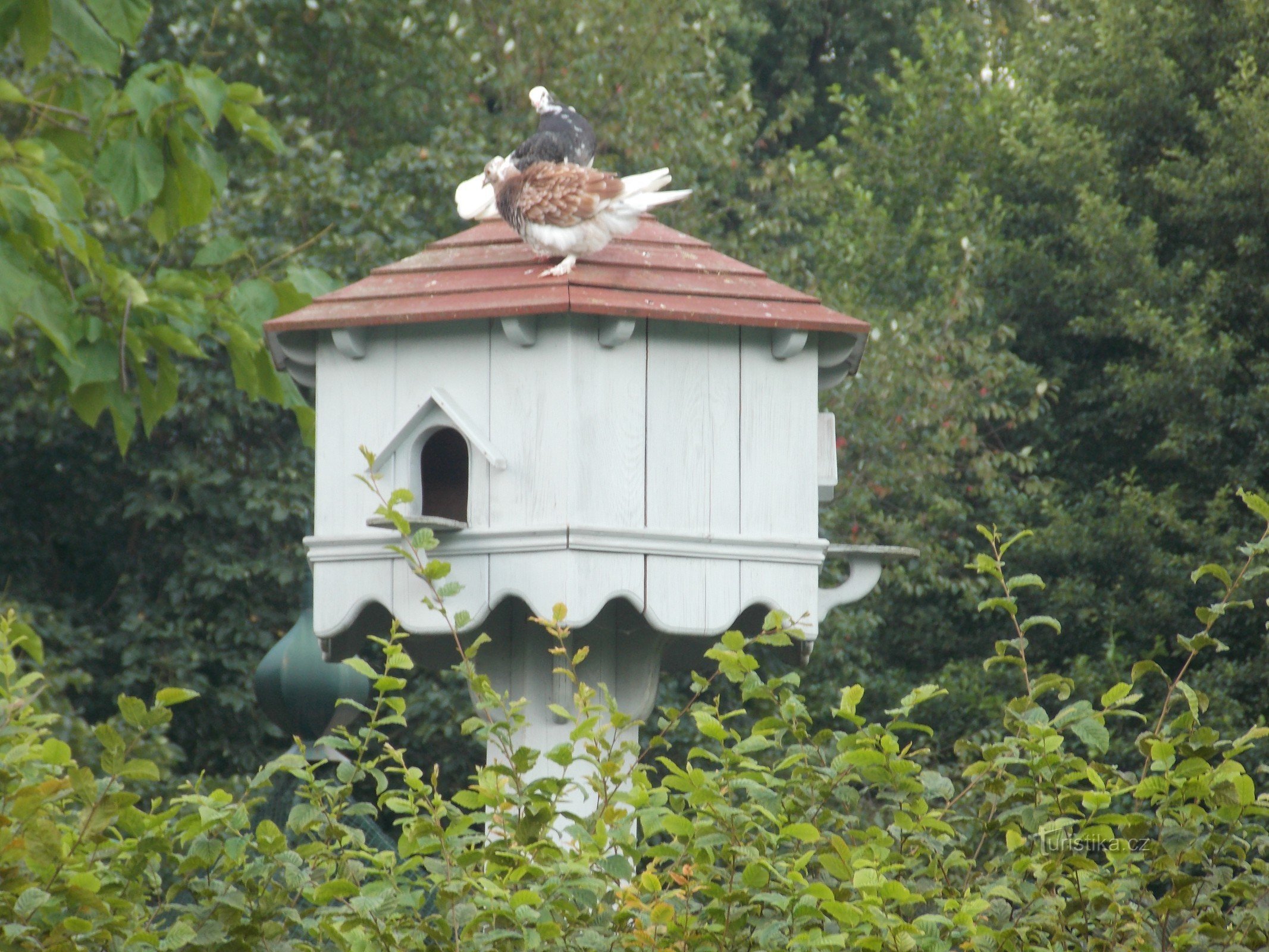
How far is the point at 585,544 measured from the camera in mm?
2852

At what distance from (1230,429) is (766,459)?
17.0 ft

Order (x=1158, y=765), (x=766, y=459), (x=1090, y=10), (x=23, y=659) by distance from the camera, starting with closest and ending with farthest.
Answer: (x=1158, y=765)
(x=766, y=459)
(x=23, y=659)
(x=1090, y=10)

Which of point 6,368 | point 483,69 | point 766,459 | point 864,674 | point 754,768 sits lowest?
point 864,674

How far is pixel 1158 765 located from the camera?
1.67 metres

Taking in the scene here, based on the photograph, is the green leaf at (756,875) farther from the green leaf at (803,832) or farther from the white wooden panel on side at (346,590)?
the white wooden panel on side at (346,590)

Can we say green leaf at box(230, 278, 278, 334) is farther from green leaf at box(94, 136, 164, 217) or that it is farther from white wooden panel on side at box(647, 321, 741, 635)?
white wooden panel on side at box(647, 321, 741, 635)

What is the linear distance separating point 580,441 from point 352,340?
538 millimetres

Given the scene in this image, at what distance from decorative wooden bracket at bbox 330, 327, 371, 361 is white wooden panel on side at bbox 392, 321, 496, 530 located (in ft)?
0.23

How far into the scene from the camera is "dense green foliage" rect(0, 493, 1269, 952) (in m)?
1.52

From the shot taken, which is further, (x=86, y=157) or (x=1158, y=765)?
(x=86, y=157)

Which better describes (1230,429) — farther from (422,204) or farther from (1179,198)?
(422,204)

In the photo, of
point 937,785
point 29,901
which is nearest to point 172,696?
point 29,901

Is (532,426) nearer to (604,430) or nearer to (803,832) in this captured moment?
(604,430)

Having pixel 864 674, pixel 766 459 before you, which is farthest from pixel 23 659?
pixel 766 459
